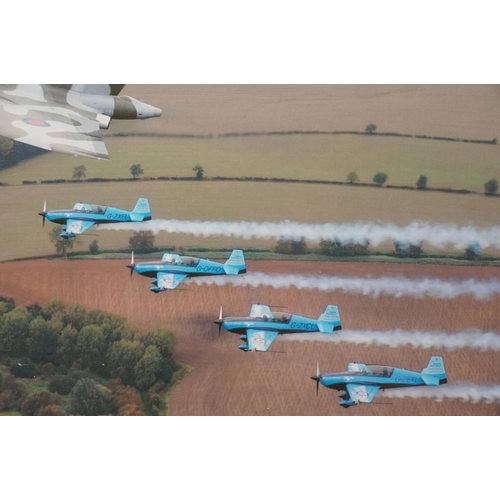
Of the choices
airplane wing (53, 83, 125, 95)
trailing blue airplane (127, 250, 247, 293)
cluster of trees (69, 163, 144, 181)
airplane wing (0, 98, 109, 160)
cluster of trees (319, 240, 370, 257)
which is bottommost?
trailing blue airplane (127, 250, 247, 293)

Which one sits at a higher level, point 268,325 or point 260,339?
point 268,325

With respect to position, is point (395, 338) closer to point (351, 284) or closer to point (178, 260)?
point (351, 284)

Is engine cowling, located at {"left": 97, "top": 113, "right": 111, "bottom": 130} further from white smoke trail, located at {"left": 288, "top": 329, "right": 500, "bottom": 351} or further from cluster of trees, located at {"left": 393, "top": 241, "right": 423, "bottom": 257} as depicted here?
cluster of trees, located at {"left": 393, "top": 241, "right": 423, "bottom": 257}

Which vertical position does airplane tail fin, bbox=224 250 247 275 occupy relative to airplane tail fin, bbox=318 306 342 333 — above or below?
above

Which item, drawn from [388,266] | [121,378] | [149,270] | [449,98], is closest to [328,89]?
[449,98]

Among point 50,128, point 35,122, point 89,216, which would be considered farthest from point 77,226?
point 35,122

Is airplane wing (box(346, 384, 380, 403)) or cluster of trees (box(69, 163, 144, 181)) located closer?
airplane wing (box(346, 384, 380, 403))

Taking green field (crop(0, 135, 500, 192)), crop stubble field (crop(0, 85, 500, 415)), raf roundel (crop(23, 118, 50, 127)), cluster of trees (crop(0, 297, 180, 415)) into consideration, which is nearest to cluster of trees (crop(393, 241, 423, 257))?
crop stubble field (crop(0, 85, 500, 415))

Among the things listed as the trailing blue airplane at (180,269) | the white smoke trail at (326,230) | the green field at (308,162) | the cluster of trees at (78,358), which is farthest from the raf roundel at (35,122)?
the cluster of trees at (78,358)
